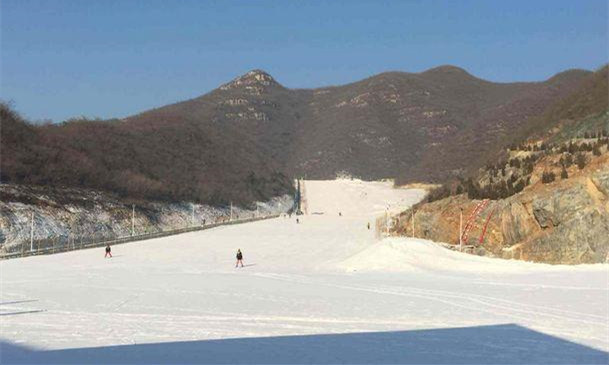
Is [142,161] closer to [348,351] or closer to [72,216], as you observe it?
[72,216]

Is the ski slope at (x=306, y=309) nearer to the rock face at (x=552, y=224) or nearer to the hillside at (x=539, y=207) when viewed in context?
the rock face at (x=552, y=224)

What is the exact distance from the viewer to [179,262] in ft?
119

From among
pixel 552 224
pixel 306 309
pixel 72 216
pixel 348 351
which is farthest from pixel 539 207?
pixel 72 216

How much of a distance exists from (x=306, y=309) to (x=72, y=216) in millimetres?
39174

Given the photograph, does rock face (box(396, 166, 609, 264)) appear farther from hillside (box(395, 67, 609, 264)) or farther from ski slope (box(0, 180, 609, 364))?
ski slope (box(0, 180, 609, 364))

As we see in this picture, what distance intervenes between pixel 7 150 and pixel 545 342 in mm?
64194

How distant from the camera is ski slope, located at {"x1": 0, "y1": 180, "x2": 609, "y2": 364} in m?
12.5

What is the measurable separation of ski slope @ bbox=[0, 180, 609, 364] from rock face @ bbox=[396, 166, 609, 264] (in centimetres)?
130

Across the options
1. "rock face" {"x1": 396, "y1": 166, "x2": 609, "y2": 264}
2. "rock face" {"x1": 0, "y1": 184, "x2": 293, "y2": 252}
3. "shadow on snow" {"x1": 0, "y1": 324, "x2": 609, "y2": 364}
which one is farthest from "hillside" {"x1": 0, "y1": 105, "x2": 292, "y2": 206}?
"shadow on snow" {"x1": 0, "y1": 324, "x2": 609, "y2": 364}

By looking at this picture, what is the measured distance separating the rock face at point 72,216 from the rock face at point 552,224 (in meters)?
26.5

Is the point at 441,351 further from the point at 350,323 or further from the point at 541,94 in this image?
the point at 541,94

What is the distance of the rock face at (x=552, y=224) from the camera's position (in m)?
31.3

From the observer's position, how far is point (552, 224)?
108 feet

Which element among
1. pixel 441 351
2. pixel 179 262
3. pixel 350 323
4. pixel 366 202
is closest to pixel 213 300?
pixel 350 323
